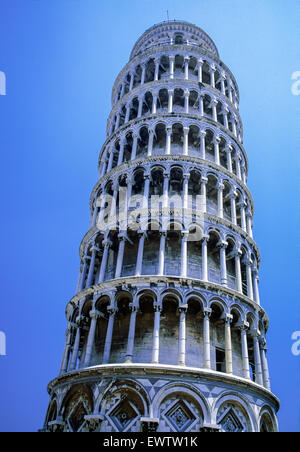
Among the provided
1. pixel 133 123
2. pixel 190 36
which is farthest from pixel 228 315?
pixel 190 36

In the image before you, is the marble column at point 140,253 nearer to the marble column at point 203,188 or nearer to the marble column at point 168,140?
the marble column at point 203,188

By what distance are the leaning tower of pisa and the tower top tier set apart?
145 inches

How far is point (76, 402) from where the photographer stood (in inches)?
662

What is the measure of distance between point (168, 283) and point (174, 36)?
22.3 m

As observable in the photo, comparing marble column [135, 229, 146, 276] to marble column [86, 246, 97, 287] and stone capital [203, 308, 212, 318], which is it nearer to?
marble column [86, 246, 97, 287]

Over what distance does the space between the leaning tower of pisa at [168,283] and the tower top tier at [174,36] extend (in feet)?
12.1

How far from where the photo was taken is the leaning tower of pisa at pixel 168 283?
51.5 feet

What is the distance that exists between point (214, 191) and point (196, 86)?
25.2 ft

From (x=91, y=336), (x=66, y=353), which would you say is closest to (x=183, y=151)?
(x=91, y=336)

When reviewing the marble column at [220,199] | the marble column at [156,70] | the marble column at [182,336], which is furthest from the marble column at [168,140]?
the marble column at [182,336]

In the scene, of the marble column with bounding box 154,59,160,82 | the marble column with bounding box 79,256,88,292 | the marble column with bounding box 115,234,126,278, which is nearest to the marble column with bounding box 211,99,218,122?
the marble column with bounding box 154,59,160,82

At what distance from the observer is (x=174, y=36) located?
32.2 metres

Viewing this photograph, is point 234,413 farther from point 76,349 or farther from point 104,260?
point 104,260
